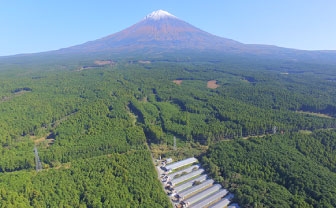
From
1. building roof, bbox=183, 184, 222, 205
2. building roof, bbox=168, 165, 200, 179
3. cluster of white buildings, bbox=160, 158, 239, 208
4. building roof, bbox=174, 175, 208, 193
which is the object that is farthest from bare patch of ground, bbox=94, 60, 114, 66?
building roof, bbox=183, 184, 222, 205

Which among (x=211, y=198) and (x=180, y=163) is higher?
(x=180, y=163)

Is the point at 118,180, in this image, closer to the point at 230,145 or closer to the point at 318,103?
the point at 230,145

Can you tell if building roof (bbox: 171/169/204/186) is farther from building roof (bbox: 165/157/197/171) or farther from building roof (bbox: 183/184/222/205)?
building roof (bbox: 183/184/222/205)

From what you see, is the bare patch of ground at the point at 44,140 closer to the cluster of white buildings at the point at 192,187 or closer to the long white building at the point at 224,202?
the cluster of white buildings at the point at 192,187

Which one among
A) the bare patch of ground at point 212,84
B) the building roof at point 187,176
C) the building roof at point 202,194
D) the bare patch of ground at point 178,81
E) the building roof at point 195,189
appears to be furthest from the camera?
the bare patch of ground at point 178,81

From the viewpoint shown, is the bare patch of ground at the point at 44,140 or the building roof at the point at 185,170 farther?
the bare patch of ground at the point at 44,140

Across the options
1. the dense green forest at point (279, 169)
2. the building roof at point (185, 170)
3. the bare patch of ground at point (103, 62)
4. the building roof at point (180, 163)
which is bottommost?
the building roof at point (185, 170)

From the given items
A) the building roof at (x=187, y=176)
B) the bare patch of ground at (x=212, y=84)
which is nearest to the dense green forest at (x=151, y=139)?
the bare patch of ground at (x=212, y=84)

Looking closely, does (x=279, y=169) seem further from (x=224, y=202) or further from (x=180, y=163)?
(x=180, y=163)

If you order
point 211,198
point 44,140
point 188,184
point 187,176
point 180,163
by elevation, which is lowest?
point 211,198

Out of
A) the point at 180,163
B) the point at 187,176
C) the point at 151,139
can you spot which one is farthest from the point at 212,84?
the point at 187,176
